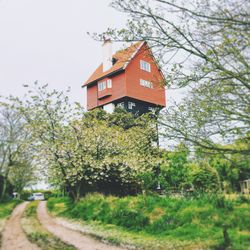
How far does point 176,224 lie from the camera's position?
35.0 feet

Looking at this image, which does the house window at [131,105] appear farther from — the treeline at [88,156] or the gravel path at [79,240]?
the gravel path at [79,240]

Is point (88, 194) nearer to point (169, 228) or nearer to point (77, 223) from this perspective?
point (77, 223)

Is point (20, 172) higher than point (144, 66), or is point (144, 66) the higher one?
point (144, 66)

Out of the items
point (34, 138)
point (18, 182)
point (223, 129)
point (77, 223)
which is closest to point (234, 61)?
point (223, 129)

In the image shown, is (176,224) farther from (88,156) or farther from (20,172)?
(20,172)

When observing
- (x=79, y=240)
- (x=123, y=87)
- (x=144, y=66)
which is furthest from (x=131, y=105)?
(x=79, y=240)

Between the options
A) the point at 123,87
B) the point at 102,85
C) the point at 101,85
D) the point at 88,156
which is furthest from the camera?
the point at 101,85

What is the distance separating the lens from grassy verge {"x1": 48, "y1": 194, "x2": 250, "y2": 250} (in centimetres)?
866

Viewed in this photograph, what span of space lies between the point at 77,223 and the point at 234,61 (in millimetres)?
10992

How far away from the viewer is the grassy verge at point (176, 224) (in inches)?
341

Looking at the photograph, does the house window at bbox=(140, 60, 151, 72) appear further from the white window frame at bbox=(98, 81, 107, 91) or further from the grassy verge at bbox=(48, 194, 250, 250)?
the grassy verge at bbox=(48, 194, 250, 250)

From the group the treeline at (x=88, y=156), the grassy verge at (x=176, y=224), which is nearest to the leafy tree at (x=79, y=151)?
the treeline at (x=88, y=156)

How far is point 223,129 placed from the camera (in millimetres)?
7598

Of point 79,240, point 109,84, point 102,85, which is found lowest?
point 79,240
